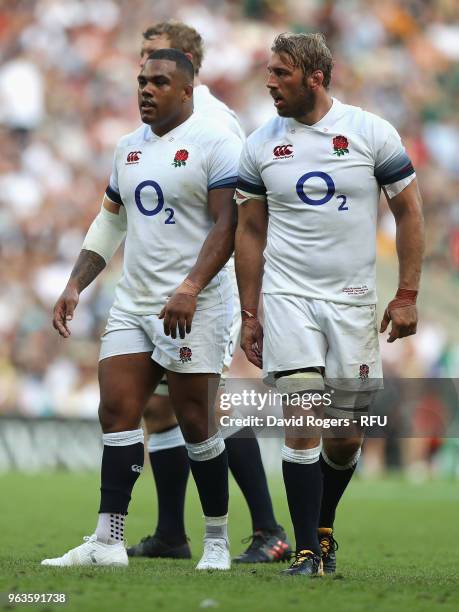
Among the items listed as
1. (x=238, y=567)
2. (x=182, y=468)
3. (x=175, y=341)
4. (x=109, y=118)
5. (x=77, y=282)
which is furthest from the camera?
(x=109, y=118)

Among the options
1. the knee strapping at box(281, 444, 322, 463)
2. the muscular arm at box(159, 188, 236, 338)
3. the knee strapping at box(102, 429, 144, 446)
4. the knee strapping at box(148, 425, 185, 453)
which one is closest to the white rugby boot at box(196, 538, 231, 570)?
the knee strapping at box(102, 429, 144, 446)

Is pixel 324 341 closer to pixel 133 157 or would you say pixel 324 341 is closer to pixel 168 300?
pixel 168 300

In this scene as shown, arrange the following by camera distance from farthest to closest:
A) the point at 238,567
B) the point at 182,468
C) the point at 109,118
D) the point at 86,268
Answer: the point at 109,118
the point at 182,468
the point at 86,268
the point at 238,567

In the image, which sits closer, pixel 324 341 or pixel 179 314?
pixel 324 341

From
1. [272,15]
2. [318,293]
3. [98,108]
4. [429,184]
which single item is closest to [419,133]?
[429,184]

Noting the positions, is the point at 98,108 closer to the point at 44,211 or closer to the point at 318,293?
the point at 44,211

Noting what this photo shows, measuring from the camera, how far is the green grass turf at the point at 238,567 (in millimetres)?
4691

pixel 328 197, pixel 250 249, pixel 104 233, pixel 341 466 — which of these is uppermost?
pixel 328 197

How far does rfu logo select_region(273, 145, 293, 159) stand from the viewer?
19.3ft

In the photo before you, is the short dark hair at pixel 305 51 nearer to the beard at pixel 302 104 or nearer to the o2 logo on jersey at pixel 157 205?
the beard at pixel 302 104

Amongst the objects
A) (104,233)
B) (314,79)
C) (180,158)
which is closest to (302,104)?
(314,79)

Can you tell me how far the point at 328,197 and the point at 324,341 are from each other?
64 cm

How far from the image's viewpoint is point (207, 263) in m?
6.04

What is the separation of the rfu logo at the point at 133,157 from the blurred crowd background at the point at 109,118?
10452mm
